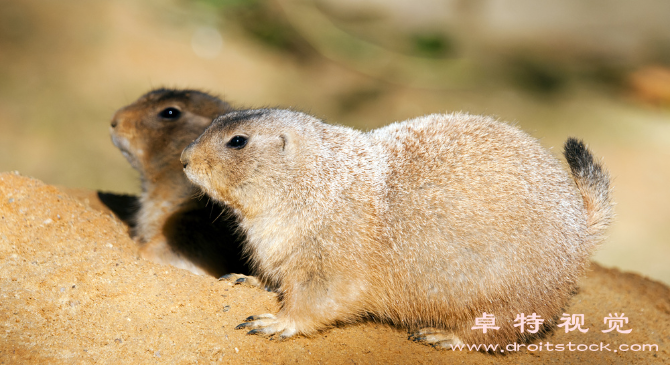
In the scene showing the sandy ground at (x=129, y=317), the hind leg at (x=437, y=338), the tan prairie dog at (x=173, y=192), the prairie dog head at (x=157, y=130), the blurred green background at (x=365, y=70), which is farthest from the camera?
the blurred green background at (x=365, y=70)

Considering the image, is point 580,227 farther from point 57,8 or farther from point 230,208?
point 57,8

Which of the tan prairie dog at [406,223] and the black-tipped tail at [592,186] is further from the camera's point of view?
the black-tipped tail at [592,186]

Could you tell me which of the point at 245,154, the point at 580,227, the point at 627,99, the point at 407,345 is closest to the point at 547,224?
the point at 580,227

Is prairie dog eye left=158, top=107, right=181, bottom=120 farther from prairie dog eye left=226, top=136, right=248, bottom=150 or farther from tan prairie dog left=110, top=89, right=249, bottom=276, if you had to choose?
prairie dog eye left=226, top=136, right=248, bottom=150

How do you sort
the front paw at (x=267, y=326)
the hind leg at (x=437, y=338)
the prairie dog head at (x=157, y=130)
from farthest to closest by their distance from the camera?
1. the prairie dog head at (x=157, y=130)
2. the hind leg at (x=437, y=338)
3. the front paw at (x=267, y=326)

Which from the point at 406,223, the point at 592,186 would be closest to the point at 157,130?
the point at 406,223

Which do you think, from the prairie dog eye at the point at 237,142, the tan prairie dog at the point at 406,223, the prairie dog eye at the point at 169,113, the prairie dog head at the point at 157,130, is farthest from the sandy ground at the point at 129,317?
the prairie dog eye at the point at 169,113

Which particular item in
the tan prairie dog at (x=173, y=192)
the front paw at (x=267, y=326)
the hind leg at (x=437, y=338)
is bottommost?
the front paw at (x=267, y=326)

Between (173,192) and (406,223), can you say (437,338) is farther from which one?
(173,192)

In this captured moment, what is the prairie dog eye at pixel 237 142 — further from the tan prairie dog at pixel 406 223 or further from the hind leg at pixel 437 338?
the hind leg at pixel 437 338
